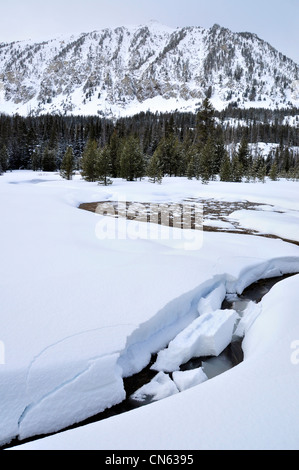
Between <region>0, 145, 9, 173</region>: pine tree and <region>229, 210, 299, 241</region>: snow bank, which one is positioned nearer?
<region>229, 210, 299, 241</region>: snow bank

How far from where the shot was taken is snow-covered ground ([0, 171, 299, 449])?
2551mm

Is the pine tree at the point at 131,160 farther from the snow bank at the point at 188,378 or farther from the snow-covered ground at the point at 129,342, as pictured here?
the snow bank at the point at 188,378

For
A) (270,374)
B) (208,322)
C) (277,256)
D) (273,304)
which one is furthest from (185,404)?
(277,256)

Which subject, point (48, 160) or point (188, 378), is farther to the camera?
point (48, 160)

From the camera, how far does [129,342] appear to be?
4035 mm

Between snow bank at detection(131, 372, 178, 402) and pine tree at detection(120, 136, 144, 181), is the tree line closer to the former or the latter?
pine tree at detection(120, 136, 144, 181)

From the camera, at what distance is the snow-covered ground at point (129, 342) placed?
255 cm

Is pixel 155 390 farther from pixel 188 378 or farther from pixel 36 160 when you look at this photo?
pixel 36 160

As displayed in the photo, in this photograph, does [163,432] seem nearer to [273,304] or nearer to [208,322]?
[208,322]

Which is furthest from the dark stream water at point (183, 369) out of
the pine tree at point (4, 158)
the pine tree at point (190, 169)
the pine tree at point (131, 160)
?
the pine tree at point (4, 158)

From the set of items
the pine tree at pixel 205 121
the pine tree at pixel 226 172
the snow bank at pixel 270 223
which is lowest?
the snow bank at pixel 270 223

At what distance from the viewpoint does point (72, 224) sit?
1059 centimetres

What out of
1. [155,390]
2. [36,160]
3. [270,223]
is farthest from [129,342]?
[36,160]

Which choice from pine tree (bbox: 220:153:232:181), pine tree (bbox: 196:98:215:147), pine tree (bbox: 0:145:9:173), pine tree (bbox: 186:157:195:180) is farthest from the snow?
pine tree (bbox: 0:145:9:173)
